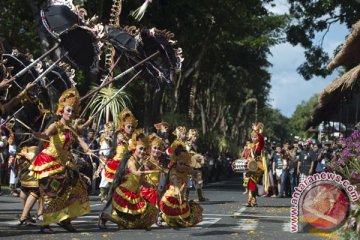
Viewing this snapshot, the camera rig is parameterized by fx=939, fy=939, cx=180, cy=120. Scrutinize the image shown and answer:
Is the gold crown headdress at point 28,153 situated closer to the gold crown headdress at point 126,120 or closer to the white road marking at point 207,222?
the gold crown headdress at point 126,120

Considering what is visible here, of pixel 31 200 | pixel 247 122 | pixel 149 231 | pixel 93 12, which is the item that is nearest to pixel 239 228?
pixel 149 231

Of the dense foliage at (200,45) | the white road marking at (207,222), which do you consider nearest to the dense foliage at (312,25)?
the dense foliage at (200,45)

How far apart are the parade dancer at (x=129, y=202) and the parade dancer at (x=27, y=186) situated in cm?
108

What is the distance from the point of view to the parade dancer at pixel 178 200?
1521 cm

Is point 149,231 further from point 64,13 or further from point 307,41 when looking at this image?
point 307,41

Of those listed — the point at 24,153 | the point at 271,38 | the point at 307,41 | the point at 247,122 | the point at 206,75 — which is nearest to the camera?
the point at 24,153

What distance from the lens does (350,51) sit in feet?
62.3

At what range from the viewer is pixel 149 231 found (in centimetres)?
1439

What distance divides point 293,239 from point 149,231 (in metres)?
2.51

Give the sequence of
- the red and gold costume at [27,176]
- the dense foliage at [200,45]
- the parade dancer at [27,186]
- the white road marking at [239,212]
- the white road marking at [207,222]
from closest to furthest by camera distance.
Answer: the parade dancer at [27,186] < the red and gold costume at [27,176] < the white road marking at [207,222] < the white road marking at [239,212] < the dense foliage at [200,45]

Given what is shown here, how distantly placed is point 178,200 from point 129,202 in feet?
3.90

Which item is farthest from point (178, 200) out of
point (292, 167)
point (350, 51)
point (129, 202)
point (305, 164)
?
point (292, 167)

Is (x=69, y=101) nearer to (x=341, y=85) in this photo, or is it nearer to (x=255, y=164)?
(x=341, y=85)

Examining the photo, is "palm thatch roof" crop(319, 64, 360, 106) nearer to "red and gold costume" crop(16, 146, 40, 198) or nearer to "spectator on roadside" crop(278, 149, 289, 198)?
"spectator on roadside" crop(278, 149, 289, 198)
